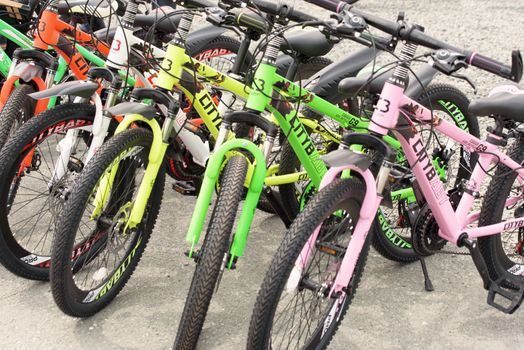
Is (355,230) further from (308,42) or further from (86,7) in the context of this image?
(86,7)

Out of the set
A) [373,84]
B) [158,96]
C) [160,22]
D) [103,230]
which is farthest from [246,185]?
[160,22]

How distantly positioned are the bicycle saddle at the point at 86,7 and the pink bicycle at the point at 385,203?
4.43ft

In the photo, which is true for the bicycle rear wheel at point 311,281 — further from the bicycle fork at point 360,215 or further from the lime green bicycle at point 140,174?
the lime green bicycle at point 140,174

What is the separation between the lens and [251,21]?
2.96 metres

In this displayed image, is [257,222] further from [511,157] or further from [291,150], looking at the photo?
[511,157]

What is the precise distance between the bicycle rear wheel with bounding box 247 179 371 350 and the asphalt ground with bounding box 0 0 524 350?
25 cm

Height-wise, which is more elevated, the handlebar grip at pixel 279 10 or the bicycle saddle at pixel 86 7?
the handlebar grip at pixel 279 10

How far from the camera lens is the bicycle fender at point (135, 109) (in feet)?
9.47

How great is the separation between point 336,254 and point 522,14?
Result: 7068mm

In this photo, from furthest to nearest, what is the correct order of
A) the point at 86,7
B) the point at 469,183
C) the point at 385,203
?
the point at 86,7 < the point at 469,183 < the point at 385,203

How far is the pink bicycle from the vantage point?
2.50 m

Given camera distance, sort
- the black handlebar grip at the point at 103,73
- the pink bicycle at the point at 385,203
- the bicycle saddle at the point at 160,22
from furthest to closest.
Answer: the bicycle saddle at the point at 160,22
the black handlebar grip at the point at 103,73
the pink bicycle at the point at 385,203

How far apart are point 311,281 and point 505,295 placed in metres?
1.17

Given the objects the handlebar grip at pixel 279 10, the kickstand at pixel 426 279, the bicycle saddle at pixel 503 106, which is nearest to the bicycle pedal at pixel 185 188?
the handlebar grip at pixel 279 10
